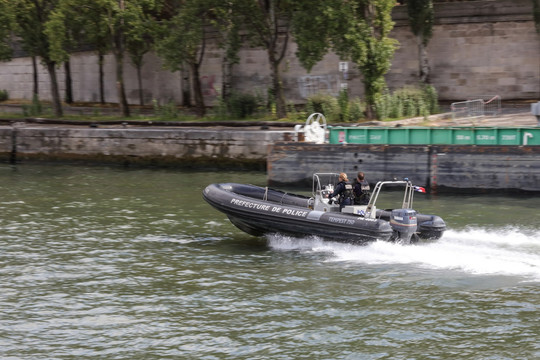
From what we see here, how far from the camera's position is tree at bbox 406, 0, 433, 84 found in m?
38.0

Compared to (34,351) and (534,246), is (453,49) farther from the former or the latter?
(34,351)

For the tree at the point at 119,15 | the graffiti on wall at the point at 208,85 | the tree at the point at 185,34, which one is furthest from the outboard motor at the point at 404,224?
the graffiti on wall at the point at 208,85

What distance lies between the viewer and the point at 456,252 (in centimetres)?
1667

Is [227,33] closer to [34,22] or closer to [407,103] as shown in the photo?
[407,103]

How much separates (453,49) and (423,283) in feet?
89.0

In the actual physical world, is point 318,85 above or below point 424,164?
above

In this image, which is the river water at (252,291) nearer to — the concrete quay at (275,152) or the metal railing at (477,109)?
the concrete quay at (275,152)

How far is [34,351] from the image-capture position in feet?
37.7

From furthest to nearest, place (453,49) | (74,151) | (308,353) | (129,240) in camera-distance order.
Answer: (453,49)
(74,151)
(129,240)
(308,353)

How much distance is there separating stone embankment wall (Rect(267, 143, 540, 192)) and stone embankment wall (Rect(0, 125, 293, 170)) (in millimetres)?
2317

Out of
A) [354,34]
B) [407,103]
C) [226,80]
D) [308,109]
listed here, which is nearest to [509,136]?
[407,103]

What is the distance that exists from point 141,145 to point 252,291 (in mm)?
22176

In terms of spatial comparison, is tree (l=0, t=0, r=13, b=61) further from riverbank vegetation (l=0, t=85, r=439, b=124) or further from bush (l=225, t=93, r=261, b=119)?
bush (l=225, t=93, r=261, b=119)

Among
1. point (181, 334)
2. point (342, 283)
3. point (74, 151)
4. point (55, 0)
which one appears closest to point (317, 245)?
point (342, 283)
